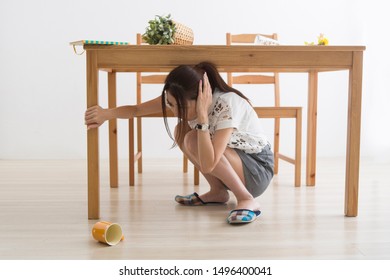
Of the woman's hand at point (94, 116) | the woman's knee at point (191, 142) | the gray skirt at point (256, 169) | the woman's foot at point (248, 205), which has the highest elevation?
the woman's hand at point (94, 116)

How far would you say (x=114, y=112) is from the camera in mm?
1854

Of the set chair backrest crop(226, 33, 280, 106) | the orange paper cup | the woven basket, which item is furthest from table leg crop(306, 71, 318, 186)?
the orange paper cup

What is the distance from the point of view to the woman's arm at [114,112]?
1776 mm

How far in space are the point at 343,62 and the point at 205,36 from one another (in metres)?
1.94

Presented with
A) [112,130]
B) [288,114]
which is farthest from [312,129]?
[112,130]

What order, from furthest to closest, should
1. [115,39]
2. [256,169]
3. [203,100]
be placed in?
[115,39], [256,169], [203,100]

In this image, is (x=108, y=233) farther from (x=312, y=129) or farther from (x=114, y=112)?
(x=312, y=129)

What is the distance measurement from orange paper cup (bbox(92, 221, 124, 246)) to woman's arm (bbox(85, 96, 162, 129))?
41 cm

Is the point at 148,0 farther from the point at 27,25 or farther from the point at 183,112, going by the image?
the point at 183,112

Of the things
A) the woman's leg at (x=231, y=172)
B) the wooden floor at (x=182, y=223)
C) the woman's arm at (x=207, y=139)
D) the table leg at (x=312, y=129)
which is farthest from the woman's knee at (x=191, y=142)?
the table leg at (x=312, y=129)

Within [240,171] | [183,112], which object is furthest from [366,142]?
[183,112]

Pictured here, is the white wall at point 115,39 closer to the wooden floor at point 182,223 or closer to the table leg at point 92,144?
the wooden floor at point 182,223

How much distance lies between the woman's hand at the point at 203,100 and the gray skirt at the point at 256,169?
30cm

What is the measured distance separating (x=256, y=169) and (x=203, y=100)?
1.34 ft
